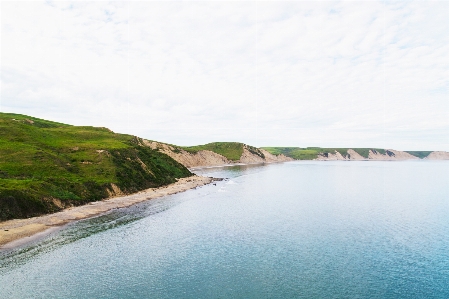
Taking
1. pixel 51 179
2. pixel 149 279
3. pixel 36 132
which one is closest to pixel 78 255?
pixel 149 279

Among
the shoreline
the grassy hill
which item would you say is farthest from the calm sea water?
the grassy hill

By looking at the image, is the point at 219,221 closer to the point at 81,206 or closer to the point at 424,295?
the point at 81,206

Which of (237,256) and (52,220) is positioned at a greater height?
(52,220)

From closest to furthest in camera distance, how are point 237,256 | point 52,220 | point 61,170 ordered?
point 237,256 < point 52,220 < point 61,170

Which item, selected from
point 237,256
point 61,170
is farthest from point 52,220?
point 237,256

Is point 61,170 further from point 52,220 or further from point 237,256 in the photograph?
point 237,256

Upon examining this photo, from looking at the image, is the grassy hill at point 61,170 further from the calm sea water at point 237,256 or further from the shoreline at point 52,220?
the calm sea water at point 237,256
